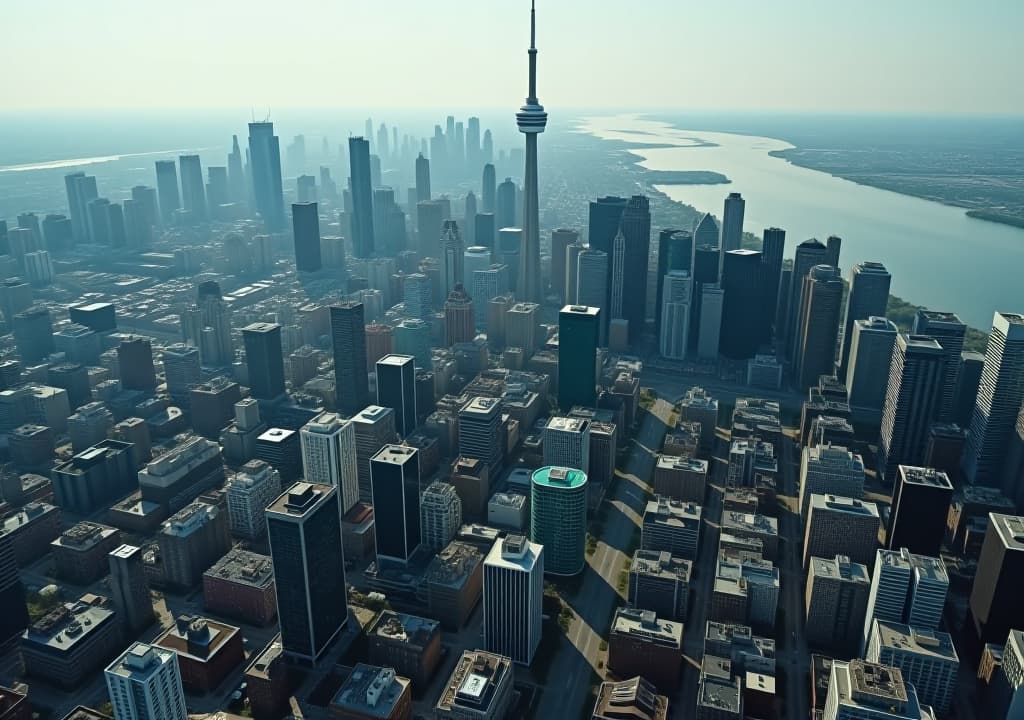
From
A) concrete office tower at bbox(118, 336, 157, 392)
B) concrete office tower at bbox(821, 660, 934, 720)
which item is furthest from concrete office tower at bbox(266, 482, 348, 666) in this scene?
concrete office tower at bbox(118, 336, 157, 392)

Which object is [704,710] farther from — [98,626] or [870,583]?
[98,626]

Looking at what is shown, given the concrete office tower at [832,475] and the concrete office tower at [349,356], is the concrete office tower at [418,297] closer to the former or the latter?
the concrete office tower at [349,356]

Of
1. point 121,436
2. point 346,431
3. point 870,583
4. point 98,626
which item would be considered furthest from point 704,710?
point 121,436

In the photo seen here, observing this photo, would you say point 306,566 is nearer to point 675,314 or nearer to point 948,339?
point 675,314

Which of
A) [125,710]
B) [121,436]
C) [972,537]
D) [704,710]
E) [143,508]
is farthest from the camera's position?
[121,436]

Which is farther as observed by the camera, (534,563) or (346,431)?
(346,431)

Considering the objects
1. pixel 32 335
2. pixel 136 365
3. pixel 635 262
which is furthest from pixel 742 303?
pixel 32 335
